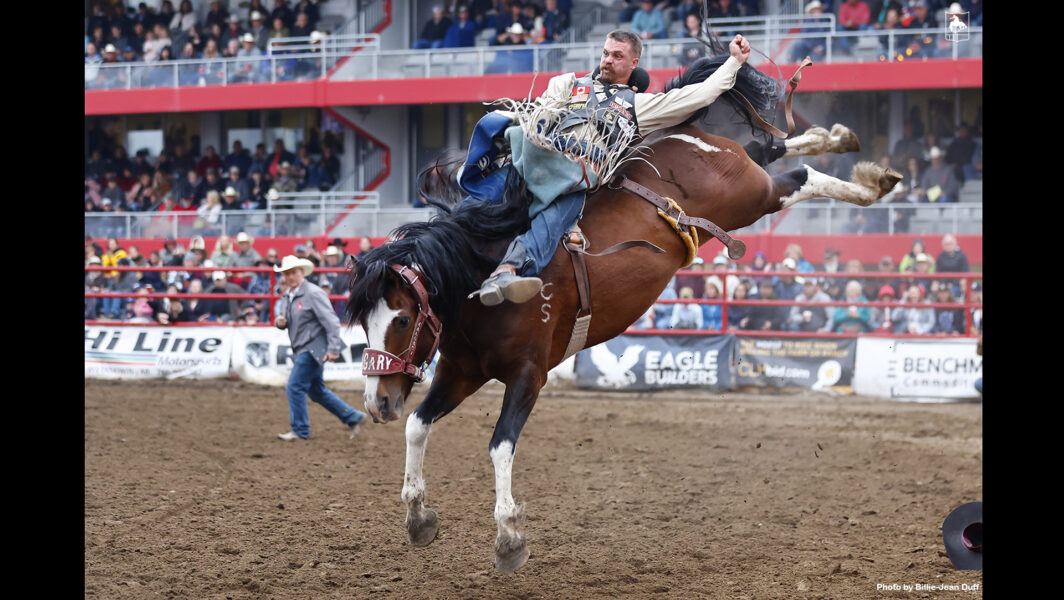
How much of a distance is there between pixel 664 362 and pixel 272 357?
16.2 ft

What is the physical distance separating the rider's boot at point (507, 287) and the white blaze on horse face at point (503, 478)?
0.66 meters

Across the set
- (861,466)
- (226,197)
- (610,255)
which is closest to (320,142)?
(226,197)

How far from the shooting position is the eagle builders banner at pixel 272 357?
12500 millimetres

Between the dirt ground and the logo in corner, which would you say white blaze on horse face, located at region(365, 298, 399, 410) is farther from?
the logo in corner

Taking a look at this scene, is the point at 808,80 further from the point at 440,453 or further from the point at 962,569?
the point at 962,569

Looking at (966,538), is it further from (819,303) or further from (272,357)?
(272,357)

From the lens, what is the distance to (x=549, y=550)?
5496 mm

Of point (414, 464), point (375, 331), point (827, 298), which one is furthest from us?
point (827, 298)

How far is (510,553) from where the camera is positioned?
175 inches

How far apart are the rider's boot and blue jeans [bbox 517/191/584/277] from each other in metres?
0.16

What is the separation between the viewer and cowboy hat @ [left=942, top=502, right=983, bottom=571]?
496 centimetres

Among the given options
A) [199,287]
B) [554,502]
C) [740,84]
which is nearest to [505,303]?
[740,84]

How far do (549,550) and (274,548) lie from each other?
4.97ft

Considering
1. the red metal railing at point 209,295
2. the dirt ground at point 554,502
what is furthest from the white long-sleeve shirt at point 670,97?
the red metal railing at point 209,295
